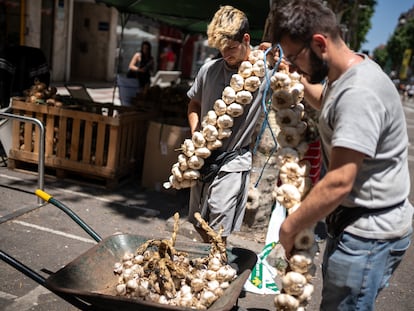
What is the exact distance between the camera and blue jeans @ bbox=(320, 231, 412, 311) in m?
1.97

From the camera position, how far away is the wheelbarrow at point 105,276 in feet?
7.04

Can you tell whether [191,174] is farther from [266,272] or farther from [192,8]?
[192,8]

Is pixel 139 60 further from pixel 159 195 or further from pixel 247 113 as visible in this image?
pixel 247 113

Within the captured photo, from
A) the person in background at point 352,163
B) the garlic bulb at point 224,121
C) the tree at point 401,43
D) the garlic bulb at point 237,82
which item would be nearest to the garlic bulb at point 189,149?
the garlic bulb at point 224,121

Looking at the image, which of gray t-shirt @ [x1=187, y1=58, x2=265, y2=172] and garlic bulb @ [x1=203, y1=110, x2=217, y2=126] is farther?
gray t-shirt @ [x1=187, y1=58, x2=265, y2=172]

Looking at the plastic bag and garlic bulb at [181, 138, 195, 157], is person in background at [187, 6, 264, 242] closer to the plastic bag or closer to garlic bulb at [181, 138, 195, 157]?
garlic bulb at [181, 138, 195, 157]

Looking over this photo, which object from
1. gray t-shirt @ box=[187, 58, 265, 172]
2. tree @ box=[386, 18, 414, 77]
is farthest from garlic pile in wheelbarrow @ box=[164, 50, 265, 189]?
tree @ box=[386, 18, 414, 77]

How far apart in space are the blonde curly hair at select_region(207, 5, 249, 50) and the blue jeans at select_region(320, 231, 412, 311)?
153 centimetres

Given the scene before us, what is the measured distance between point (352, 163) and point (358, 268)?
524 millimetres

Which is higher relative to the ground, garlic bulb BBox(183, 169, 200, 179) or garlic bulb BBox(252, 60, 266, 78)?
garlic bulb BBox(252, 60, 266, 78)

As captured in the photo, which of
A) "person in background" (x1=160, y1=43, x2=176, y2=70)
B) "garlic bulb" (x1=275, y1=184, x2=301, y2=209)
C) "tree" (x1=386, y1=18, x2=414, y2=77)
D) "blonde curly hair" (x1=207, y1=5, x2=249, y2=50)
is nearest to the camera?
"garlic bulb" (x1=275, y1=184, x2=301, y2=209)

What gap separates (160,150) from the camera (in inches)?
240

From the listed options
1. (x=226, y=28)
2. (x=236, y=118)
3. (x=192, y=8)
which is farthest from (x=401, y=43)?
(x=226, y=28)

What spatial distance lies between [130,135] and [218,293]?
13.2ft
